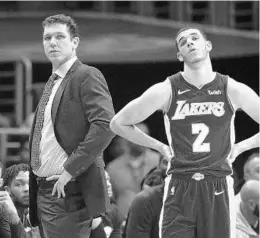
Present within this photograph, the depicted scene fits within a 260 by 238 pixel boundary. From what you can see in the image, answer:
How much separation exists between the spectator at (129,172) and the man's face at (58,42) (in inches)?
131

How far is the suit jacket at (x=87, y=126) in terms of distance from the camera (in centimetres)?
483

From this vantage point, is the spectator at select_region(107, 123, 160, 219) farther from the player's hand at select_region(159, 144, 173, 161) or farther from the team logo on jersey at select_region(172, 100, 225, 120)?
the team logo on jersey at select_region(172, 100, 225, 120)

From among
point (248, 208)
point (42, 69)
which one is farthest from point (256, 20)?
point (248, 208)

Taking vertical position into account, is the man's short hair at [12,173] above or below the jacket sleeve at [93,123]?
below

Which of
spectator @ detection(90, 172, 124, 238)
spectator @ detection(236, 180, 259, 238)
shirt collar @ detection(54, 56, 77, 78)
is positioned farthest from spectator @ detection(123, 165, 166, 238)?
shirt collar @ detection(54, 56, 77, 78)

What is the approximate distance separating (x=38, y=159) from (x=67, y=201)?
286 mm

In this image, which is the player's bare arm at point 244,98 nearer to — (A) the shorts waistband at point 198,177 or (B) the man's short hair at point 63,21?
(A) the shorts waistband at point 198,177

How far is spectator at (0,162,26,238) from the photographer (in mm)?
5449

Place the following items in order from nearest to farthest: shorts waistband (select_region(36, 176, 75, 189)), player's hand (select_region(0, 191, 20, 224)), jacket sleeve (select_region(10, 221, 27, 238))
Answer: shorts waistband (select_region(36, 176, 75, 189)) < player's hand (select_region(0, 191, 20, 224)) < jacket sleeve (select_region(10, 221, 27, 238))

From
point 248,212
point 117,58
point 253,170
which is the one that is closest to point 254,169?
point 253,170

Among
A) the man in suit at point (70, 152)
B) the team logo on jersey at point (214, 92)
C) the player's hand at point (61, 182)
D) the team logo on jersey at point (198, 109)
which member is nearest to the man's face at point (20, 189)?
the man in suit at point (70, 152)

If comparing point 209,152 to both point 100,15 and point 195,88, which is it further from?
point 100,15

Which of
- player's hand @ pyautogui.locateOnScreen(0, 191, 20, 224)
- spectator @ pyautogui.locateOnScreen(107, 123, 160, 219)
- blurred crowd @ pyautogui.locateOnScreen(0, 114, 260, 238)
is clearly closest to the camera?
player's hand @ pyautogui.locateOnScreen(0, 191, 20, 224)

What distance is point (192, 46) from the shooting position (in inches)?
193
